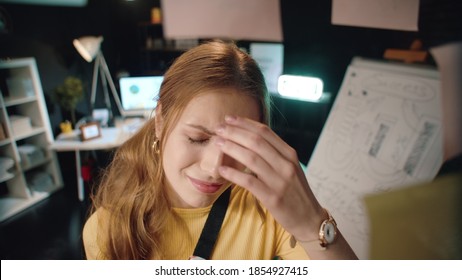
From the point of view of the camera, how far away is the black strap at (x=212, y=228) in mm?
582

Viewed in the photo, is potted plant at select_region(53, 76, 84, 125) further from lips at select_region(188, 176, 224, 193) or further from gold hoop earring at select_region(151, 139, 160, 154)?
lips at select_region(188, 176, 224, 193)

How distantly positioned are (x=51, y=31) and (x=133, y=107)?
0.98ft

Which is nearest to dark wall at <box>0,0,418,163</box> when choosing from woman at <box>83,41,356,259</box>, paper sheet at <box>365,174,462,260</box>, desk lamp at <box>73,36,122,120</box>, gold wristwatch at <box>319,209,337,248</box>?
desk lamp at <box>73,36,122,120</box>

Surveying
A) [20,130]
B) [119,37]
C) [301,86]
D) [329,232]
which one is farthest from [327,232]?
[20,130]

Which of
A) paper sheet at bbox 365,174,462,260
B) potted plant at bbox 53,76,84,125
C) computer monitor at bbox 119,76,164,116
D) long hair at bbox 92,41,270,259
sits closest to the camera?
paper sheet at bbox 365,174,462,260

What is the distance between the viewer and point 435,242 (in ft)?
1.03

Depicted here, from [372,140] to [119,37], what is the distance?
2.44 feet

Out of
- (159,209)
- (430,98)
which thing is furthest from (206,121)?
(430,98)

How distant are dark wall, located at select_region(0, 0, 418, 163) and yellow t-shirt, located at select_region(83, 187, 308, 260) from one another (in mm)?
197

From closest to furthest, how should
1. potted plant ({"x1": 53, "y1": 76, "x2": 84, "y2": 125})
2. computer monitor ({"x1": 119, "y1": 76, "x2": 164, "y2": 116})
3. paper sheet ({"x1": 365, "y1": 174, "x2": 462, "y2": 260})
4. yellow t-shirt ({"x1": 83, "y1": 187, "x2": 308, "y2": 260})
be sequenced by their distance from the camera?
paper sheet ({"x1": 365, "y1": 174, "x2": 462, "y2": 260})
yellow t-shirt ({"x1": 83, "y1": 187, "x2": 308, "y2": 260})
potted plant ({"x1": 53, "y1": 76, "x2": 84, "y2": 125})
computer monitor ({"x1": 119, "y1": 76, "x2": 164, "y2": 116})

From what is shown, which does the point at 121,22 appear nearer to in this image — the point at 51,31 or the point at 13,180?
the point at 51,31

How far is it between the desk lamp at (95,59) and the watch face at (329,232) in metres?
0.66

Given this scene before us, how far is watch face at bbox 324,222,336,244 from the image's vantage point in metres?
0.43

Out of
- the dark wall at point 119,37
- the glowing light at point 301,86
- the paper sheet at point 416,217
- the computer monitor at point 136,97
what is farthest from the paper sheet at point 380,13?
the computer monitor at point 136,97
